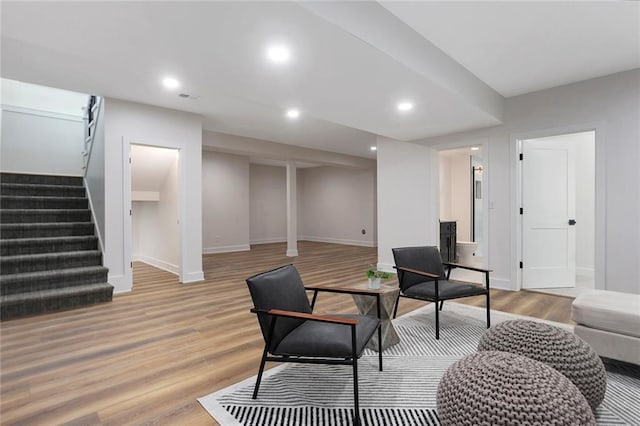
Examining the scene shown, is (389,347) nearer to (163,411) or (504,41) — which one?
(163,411)

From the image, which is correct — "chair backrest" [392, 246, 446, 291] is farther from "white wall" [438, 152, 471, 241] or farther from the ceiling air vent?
"white wall" [438, 152, 471, 241]

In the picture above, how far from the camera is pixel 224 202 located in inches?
338

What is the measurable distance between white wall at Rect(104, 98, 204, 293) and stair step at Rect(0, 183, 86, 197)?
150 cm

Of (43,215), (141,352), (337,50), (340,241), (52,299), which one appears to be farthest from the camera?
(340,241)

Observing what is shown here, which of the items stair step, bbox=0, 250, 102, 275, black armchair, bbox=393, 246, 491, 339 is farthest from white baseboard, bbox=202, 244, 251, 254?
black armchair, bbox=393, 246, 491, 339

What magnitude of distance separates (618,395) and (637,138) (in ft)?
9.89

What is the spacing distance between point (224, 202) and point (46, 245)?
4426 mm

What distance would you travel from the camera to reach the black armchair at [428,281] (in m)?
2.93

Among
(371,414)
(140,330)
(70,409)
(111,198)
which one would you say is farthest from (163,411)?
(111,198)

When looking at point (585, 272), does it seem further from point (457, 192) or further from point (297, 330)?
point (297, 330)

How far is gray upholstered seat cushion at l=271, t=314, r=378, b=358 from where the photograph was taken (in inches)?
71.6

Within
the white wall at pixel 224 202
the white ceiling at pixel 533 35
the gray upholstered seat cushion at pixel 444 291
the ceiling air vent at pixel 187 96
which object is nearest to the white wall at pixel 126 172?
the ceiling air vent at pixel 187 96

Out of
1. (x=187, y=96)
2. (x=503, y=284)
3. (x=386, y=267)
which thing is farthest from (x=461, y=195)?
(x=187, y=96)

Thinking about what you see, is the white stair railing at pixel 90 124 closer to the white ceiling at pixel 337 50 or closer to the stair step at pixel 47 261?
the white ceiling at pixel 337 50
